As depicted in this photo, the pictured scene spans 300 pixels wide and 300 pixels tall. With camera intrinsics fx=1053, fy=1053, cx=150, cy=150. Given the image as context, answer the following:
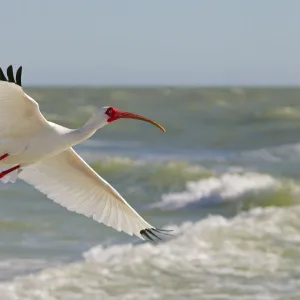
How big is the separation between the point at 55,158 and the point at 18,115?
1.81 meters

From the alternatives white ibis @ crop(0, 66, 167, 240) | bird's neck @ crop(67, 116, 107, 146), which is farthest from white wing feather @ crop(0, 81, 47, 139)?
bird's neck @ crop(67, 116, 107, 146)

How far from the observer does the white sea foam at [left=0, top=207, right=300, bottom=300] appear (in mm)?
18812

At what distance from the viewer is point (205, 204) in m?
28.4

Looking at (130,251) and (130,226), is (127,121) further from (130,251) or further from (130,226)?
(130,226)

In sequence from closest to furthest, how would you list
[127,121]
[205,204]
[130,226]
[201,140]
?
1. [130,226]
2. [205,204]
3. [201,140]
4. [127,121]

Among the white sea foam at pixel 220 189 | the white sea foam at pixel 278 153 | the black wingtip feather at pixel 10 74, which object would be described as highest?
the white sea foam at pixel 278 153

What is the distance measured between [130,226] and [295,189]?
18.7 m

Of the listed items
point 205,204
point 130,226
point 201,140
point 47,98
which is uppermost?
point 47,98

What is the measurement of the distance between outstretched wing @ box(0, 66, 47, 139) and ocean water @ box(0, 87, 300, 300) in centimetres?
854

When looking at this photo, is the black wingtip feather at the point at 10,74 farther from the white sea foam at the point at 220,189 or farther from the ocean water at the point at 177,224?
the white sea foam at the point at 220,189

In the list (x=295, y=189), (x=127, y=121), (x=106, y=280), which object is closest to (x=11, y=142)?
(x=106, y=280)

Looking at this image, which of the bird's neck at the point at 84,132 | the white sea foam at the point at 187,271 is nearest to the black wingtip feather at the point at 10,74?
the bird's neck at the point at 84,132

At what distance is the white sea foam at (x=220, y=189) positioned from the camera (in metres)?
28.9

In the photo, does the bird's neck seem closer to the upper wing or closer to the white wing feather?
the white wing feather
